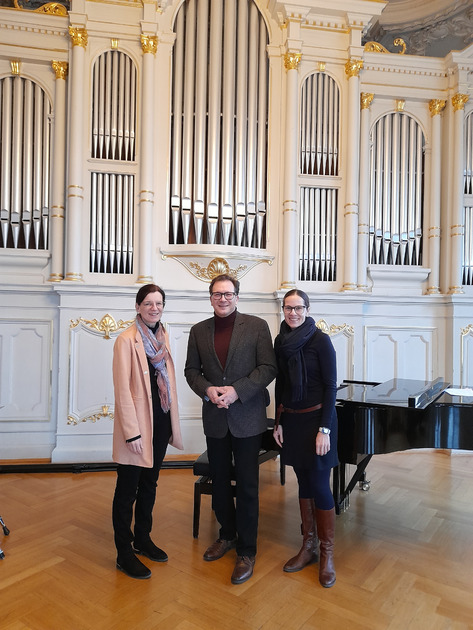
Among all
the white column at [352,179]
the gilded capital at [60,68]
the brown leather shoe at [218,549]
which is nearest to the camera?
the brown leather shoe at [218,549]

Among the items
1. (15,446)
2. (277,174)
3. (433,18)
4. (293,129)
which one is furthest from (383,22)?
(15,446)

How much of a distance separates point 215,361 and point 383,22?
4940 millimetres

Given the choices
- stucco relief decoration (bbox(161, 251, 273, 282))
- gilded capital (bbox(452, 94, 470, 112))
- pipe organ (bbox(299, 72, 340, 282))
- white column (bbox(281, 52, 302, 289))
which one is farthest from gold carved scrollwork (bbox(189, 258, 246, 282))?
gilded capital (bbox(452, 94, 470, 112))

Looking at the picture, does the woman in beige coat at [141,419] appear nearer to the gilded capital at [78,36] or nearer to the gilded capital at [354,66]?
the gilded capital at [78,36]

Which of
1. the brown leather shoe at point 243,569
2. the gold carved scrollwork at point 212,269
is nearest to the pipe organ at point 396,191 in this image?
the gold carved scrollwork at point 212,269

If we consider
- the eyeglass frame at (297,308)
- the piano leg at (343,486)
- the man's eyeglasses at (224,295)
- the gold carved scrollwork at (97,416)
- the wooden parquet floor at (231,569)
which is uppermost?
the man's eyeglasses at (224,295)

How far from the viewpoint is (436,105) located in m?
4.72

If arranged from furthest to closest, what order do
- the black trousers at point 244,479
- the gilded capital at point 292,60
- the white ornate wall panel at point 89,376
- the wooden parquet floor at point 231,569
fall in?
the gilded capital at point 292,60 < the white ornate wall panel at point 89,376 < the black trousers at point 244,479 < the wooden parquet floor at point 231,569

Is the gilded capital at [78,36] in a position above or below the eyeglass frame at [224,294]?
above

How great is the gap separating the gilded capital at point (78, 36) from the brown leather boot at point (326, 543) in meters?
4.24

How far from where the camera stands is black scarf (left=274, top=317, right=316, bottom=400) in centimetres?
221

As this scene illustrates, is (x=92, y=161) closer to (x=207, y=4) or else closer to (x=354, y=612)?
(x=207, y=4)

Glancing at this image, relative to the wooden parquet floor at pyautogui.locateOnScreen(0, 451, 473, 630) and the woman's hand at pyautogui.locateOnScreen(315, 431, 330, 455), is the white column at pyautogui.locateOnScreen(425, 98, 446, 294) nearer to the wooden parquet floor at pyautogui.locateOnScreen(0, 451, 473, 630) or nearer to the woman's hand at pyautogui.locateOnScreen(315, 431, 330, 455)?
the wooden parquet floor at pyautogui.locateOnScreen(0, 451, 473, 630)

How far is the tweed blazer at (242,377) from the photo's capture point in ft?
7.38
